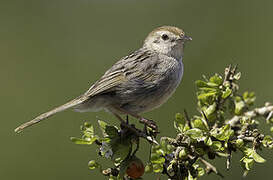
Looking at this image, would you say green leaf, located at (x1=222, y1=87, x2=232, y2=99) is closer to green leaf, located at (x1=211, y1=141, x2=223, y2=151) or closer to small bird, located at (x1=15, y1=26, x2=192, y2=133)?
green leaf, located at (x1=211, y1=141, x2=223, y2=151)

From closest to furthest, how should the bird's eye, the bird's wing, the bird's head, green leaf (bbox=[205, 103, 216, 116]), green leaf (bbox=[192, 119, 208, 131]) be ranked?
1. green leaf (bbox=[192, 119, 208, 131])
2. green leaf (bbox=[205, 103, 216, 116])
3. the bird's wing
4. the bird's head
5. the bird's eye

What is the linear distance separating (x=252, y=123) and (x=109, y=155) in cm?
116

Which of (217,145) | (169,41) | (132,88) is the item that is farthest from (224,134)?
(169,41)

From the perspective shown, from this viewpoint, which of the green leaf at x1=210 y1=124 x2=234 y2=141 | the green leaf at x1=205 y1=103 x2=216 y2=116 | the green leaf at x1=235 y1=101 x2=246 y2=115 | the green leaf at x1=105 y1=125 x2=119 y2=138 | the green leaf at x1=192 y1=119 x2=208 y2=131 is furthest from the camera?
the green leaf at x1=235 y1=101 x2=246 y2=115

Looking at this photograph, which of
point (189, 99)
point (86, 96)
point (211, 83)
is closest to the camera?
point (211, 83)

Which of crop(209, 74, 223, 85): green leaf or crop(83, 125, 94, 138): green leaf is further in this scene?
crop(209, 74, 223, 85): green leaf

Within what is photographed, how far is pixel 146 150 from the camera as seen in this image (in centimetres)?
479

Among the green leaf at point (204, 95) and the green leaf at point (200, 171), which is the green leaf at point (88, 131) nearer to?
the green leaf at point (200, 171)

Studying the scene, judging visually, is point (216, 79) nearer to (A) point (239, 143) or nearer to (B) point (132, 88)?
(A) point (239, 143)

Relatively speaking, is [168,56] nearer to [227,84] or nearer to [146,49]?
[146,49]

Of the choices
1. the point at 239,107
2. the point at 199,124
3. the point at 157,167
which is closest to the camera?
the point at 157,167

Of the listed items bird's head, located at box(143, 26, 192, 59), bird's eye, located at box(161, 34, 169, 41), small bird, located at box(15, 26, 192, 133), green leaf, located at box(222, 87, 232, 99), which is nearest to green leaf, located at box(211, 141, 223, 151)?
green leaf, located at box(222, 87, 232, 99)

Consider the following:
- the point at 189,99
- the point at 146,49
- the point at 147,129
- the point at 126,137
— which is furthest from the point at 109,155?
the point at 189,99

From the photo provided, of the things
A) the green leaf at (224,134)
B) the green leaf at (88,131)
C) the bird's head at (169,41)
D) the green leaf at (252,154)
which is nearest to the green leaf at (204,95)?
the green leaf at (224,134)
